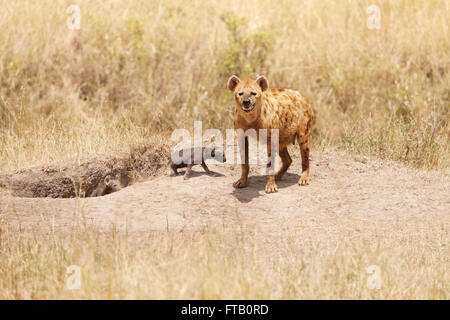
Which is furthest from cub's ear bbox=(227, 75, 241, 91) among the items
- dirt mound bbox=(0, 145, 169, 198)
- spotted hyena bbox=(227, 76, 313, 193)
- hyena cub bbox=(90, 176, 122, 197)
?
hyena cub bbox=(90, 176, 122, 197)

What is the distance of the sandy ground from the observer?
5.46 metres

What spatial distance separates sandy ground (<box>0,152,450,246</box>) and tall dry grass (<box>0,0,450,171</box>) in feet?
5.69

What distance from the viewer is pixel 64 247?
4777mm

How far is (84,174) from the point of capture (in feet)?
23.1

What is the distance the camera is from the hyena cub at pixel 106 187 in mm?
7066

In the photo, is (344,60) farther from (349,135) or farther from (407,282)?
(407,282)

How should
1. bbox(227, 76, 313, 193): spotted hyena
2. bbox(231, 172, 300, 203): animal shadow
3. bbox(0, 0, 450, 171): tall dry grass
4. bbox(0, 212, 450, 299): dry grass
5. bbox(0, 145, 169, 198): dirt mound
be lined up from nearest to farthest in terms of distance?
bbox(0, 212, 450, 299): dry grass < bbox(227, 76, 313, 193): spotted hyena < bbox(231, 172, 300, 203): animal shadow < bbox(0, 145, 169, 198): dirt mound < bbox(0, 0, 450, 171): tall dry grass

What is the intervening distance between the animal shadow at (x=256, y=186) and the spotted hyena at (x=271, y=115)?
9 centimetres

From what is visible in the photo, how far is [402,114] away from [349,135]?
1.92 meters

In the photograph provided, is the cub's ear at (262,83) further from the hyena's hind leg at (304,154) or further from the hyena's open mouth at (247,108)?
the hyena's hind leg at (304,154)

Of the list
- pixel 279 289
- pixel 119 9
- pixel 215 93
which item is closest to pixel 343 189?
pixel 279 289

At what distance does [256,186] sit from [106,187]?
74.0 inches

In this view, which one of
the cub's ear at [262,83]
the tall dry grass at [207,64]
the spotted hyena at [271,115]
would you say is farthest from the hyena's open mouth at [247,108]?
the tall dry grass at [207,64]

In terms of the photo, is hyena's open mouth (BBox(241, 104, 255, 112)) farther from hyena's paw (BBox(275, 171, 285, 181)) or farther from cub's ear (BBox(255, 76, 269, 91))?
hyena's paw (BBox(275, 171, 285, 181))
